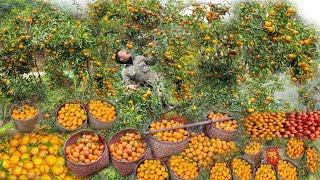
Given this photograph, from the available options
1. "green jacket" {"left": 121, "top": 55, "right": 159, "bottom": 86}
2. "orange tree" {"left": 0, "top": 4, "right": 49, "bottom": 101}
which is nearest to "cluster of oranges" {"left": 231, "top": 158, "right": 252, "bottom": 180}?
"green jacket" {"left": 121, "top": 55, "right": 159, "bottom": 86}

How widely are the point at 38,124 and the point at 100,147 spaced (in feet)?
4.99

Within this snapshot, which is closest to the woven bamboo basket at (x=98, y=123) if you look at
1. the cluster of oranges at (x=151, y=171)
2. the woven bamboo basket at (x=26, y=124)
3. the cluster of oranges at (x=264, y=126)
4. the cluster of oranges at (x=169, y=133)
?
the cluster of oranges at (x=169, y=133)

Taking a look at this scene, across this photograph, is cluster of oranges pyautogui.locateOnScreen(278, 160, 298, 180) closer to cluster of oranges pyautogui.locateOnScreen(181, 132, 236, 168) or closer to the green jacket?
cluster of oranges pyautogui.locateOnScreen(181, 132, 236, 168)

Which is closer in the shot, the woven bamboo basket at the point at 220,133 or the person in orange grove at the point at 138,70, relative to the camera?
the woven bamboo basket at the point at 220,133

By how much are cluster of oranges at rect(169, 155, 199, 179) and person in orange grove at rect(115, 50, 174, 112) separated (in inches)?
41.6

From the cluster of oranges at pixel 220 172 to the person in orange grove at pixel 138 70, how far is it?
1.23 meters

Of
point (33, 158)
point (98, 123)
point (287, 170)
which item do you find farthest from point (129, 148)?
point (287, 170)

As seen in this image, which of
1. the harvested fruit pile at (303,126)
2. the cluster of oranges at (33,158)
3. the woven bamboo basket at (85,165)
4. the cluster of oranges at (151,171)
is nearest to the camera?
the cluster of oranges at (33,158)

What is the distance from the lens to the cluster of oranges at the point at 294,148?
5867mm

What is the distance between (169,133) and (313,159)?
9.32 ft

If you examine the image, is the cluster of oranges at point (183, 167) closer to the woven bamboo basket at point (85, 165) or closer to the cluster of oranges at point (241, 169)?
the cluster of oranges at point (241, 169)

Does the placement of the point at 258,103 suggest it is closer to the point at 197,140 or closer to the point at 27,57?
the point at 197,140

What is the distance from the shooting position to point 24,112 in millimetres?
5785

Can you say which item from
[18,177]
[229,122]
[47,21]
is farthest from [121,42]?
[18,177]
